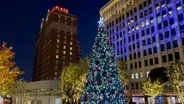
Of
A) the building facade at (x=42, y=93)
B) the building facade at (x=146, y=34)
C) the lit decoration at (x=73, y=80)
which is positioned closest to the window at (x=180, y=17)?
the building facade at (x=146, y=34)

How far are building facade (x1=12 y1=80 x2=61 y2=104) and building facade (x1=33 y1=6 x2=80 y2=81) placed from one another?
2304 inches

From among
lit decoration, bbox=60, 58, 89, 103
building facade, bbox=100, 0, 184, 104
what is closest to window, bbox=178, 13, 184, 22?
building facade, bbox=100, 0, 184, 104

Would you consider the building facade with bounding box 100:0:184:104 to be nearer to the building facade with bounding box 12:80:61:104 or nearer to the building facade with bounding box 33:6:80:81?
the building facade with bounding box 12:80:61:104

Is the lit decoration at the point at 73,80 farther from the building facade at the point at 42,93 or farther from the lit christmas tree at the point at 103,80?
the lit christmas tree at the point at 103,80

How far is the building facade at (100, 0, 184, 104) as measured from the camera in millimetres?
48781

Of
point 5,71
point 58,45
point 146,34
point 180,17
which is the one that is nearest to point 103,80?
point 5,71

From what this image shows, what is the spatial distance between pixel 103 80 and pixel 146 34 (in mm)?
45266

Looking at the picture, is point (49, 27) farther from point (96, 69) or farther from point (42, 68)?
point (96, 69)

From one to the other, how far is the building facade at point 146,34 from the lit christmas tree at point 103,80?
28882 millimetres

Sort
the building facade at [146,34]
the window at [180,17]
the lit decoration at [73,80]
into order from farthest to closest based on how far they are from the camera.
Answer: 1. the building facade at [146,34]
2. the window at [180,17]
3. the lit decoration at [73,80]

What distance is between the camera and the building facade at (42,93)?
33.1 m

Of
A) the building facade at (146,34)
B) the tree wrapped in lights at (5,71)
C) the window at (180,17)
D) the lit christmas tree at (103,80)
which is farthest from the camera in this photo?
the building facade at (146,34)

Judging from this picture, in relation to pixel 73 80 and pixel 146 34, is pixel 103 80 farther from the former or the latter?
pixel 146 34

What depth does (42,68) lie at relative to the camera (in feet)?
352
